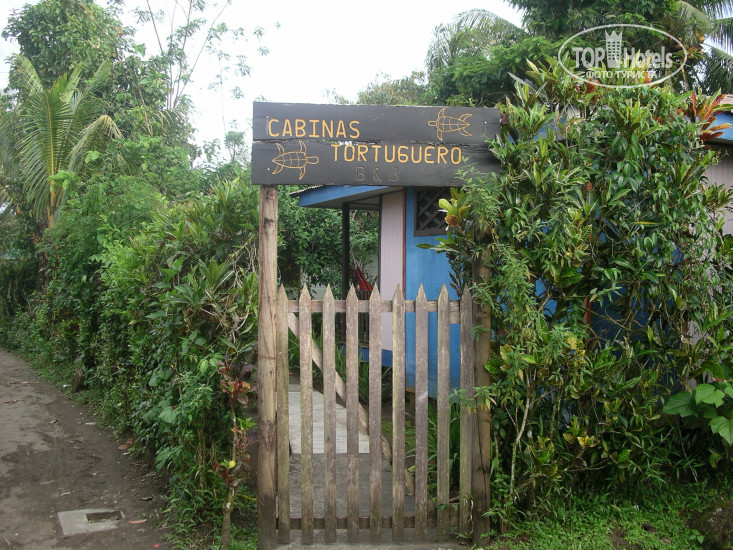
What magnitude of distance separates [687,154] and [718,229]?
599mm

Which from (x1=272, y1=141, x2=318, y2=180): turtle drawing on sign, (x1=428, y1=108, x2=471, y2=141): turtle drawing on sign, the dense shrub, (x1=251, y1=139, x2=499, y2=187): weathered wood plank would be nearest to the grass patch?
the dense shrub

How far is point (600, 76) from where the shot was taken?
14.1ft

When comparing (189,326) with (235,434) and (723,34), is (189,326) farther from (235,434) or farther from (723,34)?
(723,34)

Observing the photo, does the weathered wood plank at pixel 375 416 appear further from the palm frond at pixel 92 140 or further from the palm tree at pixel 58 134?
the palm frond at pixel 92 140

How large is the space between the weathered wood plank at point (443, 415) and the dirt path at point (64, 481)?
1933 mm

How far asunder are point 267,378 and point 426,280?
3911 mm

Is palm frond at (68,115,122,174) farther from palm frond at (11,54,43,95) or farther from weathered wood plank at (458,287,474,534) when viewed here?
weathered wood plank at (458,287,474,534)

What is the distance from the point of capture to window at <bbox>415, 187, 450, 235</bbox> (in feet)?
24.1

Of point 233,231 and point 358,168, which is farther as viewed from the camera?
point 233,231

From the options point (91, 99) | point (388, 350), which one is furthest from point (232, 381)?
point (91, 99)

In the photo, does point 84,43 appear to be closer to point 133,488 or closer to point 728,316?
point 133,488

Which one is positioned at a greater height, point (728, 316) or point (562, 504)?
point (728, 316)

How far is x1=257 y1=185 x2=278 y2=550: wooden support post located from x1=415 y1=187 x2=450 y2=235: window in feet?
11.8

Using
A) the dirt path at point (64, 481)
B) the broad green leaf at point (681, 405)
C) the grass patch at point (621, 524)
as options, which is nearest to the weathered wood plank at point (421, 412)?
the grass patch at point (621, 524)
